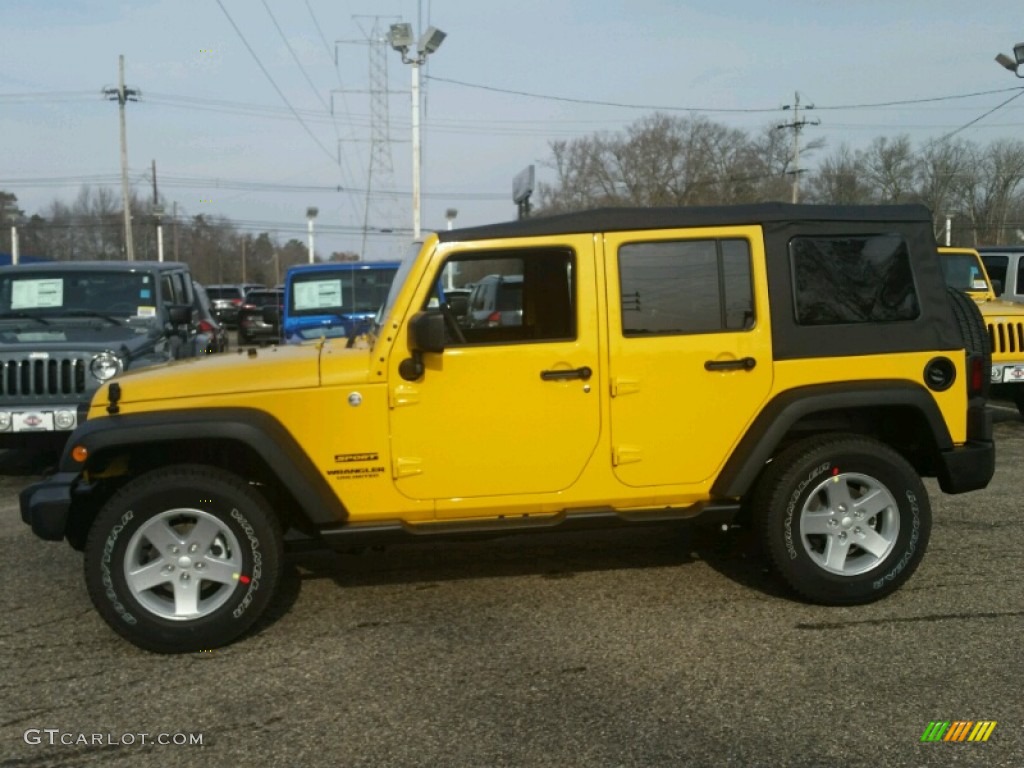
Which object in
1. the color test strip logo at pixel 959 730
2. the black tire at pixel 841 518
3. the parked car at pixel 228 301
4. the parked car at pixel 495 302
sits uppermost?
the parked car at pixel 228 301

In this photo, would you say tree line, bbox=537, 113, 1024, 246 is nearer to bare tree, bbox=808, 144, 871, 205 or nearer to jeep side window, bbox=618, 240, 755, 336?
bare tree, bbox=808, 144, 871, 205

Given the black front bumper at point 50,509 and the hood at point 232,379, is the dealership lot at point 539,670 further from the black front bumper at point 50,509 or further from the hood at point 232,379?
the hood at point 232,379

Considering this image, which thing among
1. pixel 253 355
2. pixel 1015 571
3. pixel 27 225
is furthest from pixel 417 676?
pixel 27 225

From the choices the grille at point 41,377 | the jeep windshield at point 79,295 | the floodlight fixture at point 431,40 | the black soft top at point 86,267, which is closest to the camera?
the grille at point 41,377

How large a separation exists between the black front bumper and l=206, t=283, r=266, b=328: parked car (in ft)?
84.9

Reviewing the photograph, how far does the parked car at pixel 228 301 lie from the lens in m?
31.6

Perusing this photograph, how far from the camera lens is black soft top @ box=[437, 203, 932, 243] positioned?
4.70 m

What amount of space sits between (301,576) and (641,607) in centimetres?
192

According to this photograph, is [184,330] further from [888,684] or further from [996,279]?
[996,279]

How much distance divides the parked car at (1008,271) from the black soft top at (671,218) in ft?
36.3

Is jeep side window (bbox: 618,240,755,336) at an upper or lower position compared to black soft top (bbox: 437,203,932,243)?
lower

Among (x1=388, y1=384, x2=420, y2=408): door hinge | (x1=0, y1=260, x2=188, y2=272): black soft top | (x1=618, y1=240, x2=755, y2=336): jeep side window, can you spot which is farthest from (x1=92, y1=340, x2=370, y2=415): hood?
(x1=0, y1=260, x2=188, y2=272): black soft top

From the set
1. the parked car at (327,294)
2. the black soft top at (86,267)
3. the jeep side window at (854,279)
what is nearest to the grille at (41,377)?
the black soft top at (86,267)

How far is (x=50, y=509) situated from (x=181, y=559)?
62cm
